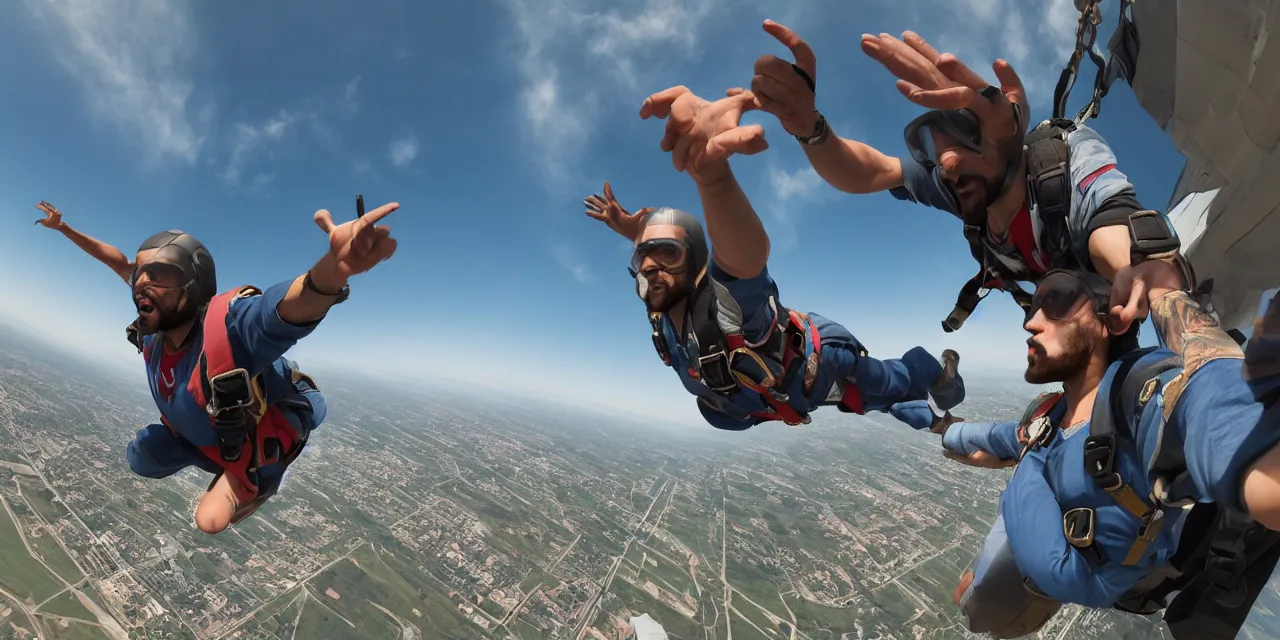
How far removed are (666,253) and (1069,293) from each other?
5.92 feet

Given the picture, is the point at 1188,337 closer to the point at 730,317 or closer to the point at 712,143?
the point at 712,143

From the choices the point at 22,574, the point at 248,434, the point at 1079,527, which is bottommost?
the point at 22,574

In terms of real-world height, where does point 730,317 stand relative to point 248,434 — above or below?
above

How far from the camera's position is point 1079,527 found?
1.58m

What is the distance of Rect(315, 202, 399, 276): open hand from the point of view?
224 cm

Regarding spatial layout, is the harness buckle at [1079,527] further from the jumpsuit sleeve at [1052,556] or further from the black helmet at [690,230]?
the black helmet at [690,230]

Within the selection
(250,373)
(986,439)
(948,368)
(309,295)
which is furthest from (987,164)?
(250,373)

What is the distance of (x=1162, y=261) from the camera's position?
3.76 feet

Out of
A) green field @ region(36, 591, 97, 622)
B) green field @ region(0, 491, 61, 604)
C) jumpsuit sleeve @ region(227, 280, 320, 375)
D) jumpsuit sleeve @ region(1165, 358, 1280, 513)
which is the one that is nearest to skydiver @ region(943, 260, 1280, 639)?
jumpsuit sleeve @ region(1165, 358, 1280, 513)

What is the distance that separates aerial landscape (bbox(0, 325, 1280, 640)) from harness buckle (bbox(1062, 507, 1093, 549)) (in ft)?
66.1

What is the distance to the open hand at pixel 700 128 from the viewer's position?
Result: 1343 millimetres

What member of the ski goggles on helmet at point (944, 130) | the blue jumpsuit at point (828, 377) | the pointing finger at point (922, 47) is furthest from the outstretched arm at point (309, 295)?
the ski goggles on helmet at point (944, 130)

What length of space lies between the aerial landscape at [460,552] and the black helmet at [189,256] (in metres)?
16.9

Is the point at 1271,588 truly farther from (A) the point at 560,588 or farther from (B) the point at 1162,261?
(B) the point at 1162,261
